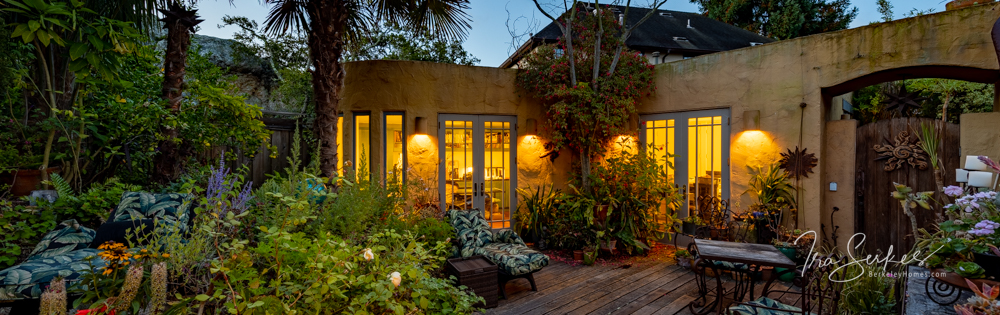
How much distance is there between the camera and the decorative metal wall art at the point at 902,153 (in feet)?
14.4

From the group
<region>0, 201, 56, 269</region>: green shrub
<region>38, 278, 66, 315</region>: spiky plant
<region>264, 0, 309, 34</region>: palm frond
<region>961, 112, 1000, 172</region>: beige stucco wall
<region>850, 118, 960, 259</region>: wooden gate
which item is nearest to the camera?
<region>38, 278, 66, 315</region>: spiky plant

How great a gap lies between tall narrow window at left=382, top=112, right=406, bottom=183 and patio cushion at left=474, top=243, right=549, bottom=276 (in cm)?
218

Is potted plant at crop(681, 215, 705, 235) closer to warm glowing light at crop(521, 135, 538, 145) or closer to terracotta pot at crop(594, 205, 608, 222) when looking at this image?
terracotta pot at crop(594, 205, 608, 222)

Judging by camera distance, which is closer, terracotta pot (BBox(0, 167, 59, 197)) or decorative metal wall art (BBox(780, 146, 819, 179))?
terracotta pot (BBox(0, 167, 59, 197))

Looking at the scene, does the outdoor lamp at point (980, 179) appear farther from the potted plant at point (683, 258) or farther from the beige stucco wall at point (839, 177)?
the potted plant at point (683, 258)

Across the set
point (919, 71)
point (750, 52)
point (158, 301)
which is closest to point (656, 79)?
point (750, 52)

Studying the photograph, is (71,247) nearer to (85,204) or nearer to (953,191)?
(85,204)

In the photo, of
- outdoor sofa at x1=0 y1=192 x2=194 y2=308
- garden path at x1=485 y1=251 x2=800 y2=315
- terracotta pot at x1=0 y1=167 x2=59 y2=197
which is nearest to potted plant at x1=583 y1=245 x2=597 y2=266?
garden path at x1=485 y1=251 x2=800 y2=315

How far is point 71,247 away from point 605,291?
4330mm

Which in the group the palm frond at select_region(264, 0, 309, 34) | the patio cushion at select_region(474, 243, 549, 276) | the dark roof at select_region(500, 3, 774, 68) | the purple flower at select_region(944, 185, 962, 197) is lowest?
the patio cushion at select_region(474, 243, 549, 276)

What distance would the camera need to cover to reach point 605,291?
4.25 metres

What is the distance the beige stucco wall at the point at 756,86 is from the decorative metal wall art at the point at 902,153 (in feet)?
1.13

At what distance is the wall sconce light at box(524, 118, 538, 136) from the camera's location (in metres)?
6.50

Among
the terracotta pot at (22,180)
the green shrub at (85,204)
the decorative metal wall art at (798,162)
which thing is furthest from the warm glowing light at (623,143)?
the terracotta pot at (22,180)
